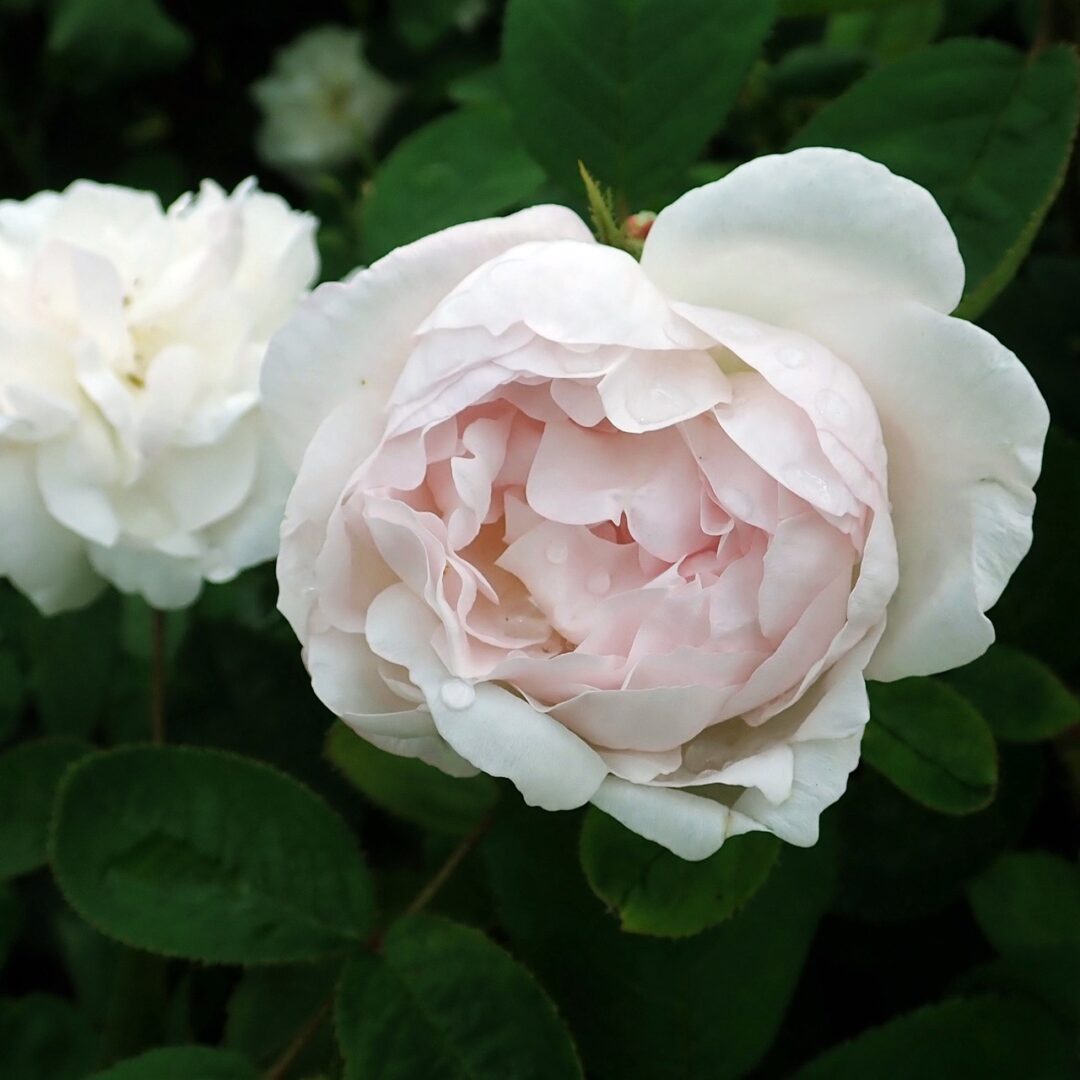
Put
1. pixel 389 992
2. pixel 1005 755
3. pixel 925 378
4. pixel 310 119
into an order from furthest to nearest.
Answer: pixel 310 119 < pixel 1005 755 < pixel 389 992 < pixel 925 378

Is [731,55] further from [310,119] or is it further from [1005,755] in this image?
[310,119]

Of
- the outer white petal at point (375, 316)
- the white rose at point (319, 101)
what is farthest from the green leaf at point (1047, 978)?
the white rose at point (319, 101)

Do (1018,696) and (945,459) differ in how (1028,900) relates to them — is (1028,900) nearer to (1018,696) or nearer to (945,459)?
(1018,696)

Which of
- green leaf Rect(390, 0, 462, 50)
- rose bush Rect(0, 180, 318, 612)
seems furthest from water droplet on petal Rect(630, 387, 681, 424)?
green leaf Rect(390, 0, 462, 50)

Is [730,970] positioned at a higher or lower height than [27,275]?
lower

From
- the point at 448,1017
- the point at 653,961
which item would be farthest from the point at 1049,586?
the point at 448,1017

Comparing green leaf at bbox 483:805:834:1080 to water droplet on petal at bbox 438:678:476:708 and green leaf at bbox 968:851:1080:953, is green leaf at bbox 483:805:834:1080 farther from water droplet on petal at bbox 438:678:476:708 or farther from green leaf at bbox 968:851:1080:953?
water droplet on petal at bbox 438:678:476:708

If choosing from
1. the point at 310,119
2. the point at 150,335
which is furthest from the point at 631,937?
the point at 310,119
